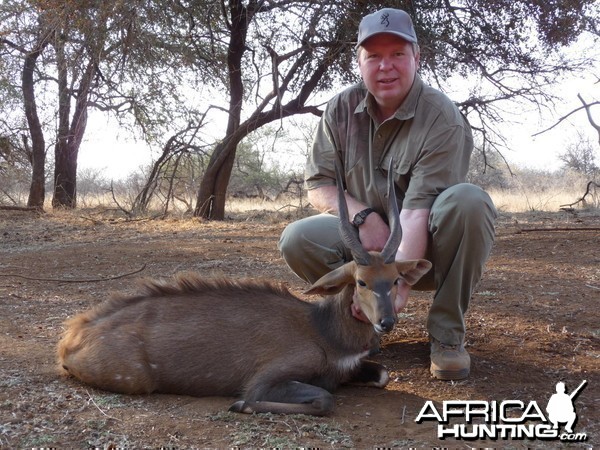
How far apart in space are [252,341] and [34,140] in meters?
15.7

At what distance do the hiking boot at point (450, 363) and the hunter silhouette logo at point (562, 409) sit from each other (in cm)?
62

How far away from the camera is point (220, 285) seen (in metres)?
4.55

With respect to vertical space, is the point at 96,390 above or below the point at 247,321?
below

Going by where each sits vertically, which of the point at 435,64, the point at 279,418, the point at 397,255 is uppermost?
the point at 435,64

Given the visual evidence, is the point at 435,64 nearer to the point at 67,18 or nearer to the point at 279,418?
the point at 67,18

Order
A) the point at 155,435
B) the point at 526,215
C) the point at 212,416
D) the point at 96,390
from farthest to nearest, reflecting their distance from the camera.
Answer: the point at 526,215 < the point at 96,390 < the point at 212,416 < the point at 155,435

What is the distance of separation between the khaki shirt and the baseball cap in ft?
1.21

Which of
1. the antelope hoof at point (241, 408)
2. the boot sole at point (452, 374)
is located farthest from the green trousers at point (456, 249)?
the antelope hoof at point (241, 408)

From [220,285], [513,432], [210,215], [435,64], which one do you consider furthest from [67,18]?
[513,432]

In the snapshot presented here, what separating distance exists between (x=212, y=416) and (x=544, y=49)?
1139 cm

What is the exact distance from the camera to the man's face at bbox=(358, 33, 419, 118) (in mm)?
4617

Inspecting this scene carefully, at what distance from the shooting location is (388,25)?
14.9 ft

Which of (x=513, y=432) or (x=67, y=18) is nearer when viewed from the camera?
(x=513, y=432)

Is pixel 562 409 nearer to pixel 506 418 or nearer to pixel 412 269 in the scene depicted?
pixel 506 418
